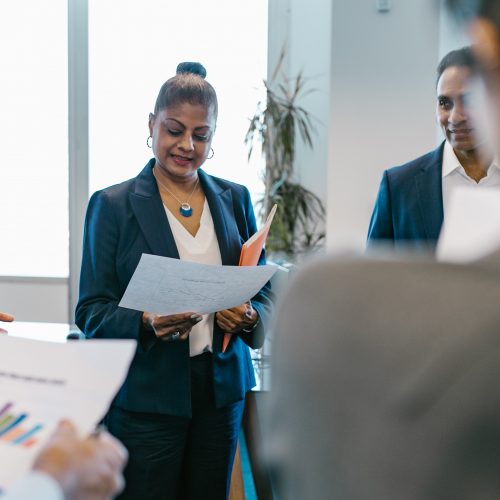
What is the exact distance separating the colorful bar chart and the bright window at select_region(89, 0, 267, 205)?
3857 millimetres

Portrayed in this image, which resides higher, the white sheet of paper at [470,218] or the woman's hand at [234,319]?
the white sheet of paper at [470,218]

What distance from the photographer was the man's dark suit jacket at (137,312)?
71.3 inches

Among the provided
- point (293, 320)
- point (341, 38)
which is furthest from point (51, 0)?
point (293, 320)

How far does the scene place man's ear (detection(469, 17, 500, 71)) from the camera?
0.51 m

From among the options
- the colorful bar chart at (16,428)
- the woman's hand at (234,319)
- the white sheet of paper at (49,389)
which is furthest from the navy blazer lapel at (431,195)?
the colorful bar chart at (16,428)

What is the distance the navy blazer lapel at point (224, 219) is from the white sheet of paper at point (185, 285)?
0.26 metres

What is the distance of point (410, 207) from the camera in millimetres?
2018

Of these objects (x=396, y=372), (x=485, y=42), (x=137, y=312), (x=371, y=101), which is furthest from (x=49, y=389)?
(x=371, y=101)

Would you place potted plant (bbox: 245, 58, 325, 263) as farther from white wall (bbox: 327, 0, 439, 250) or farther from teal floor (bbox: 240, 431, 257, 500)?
teal floor (bbox: 240, 431, 257, 500)

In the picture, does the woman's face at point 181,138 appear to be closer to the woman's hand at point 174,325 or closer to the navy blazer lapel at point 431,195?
the woman's hand at point 174,325

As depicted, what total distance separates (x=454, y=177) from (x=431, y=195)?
13cm

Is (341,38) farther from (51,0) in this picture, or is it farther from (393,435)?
(393,435)

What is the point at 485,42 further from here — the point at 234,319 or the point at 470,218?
the point at 234,319

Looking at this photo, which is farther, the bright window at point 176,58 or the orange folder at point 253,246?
the bright window at point 176,58
